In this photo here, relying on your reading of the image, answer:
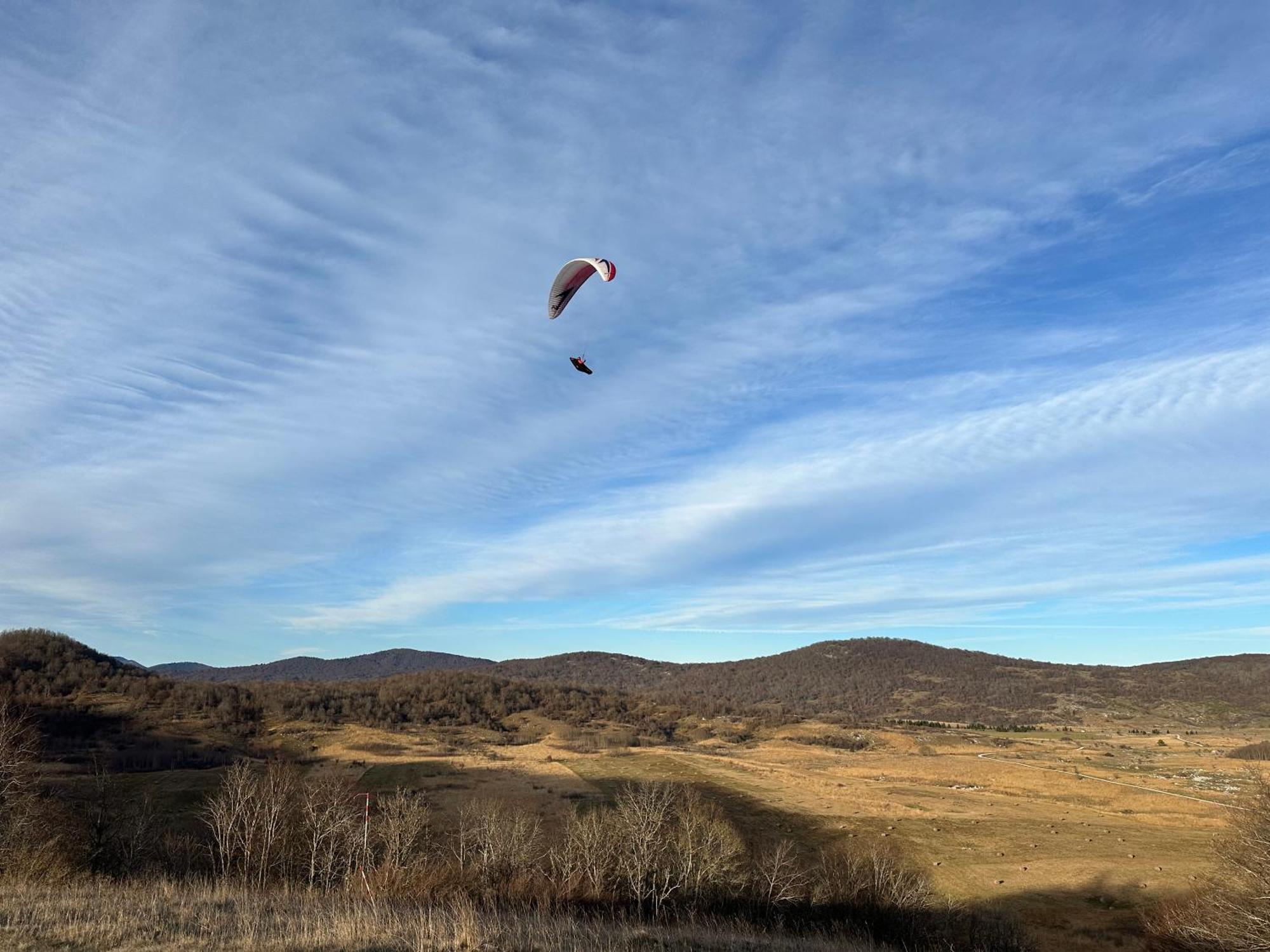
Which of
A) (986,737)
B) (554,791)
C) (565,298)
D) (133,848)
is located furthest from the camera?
(986,737)

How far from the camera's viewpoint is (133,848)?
154 feet

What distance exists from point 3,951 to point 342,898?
1051cm

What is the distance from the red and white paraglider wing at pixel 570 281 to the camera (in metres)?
31.8

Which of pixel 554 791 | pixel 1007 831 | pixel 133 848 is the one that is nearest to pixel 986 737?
pixel 1007 831

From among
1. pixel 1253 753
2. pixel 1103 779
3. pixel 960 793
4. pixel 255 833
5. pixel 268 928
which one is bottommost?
pixel 960 793

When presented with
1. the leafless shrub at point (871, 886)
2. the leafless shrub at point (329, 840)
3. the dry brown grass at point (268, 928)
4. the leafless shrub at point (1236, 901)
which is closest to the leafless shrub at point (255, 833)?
the leafless shrub at point (329, 840)

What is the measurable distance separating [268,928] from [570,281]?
96.4ft

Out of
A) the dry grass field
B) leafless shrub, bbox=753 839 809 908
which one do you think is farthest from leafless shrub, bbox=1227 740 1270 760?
leafless shrub, bbox=753 839 809 908

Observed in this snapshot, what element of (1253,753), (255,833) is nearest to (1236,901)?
(255,833)

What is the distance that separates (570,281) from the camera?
35719 millimetres

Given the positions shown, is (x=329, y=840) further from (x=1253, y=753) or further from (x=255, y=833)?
(x=1253, y=753)

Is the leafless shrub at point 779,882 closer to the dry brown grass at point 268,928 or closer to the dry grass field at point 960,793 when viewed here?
the dry grass field at point 960,793

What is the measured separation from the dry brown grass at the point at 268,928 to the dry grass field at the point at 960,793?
46003mm

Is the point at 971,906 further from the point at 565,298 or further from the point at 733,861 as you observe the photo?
the point at 565,298
